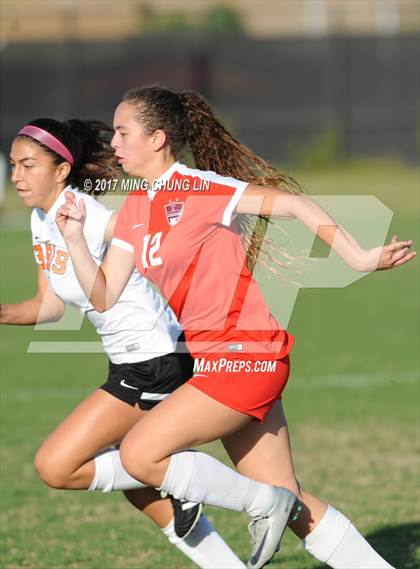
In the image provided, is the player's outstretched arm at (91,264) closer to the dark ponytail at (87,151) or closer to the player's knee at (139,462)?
the dark ponytail at (87,151)

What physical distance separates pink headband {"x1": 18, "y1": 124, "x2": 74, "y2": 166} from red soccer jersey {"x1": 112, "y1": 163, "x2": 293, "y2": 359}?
1.83 feet

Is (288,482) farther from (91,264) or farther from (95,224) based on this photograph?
(95,224)

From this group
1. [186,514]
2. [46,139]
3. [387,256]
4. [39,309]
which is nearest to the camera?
[387,256]

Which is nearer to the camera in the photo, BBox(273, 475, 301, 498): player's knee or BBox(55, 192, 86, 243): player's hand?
BBox(55, 192, 86, 243): player's hand

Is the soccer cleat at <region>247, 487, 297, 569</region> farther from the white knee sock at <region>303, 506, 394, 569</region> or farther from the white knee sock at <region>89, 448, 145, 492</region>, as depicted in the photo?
the white knee sock at <region>89, 448, 145, 492</region>

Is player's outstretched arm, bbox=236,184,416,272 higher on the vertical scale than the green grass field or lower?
higher

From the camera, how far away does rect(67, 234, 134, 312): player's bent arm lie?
4.35 m

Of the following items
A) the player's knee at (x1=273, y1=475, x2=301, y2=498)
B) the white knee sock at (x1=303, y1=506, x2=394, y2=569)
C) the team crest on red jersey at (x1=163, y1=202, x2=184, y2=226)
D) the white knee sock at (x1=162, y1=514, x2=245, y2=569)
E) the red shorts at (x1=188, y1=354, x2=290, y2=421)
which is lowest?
the white knee sock at (x1=162, y1=514, x2=245, y2=569)

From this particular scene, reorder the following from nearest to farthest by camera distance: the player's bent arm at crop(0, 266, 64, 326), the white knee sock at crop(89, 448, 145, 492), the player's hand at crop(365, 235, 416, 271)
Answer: the player's hand at crop(365, 235, 416, 271) < the white knee sock at crop(89, 448, 145, 492) < the player's bent arm at crop(0, 266, 64, 326)

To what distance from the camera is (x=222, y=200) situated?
425 centimetres

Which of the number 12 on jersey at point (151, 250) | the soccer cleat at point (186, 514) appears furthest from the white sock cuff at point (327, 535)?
the number 12 on jersey at point (151, 250)

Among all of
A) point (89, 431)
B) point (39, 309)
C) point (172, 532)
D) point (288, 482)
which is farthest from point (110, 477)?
point (39, 309)

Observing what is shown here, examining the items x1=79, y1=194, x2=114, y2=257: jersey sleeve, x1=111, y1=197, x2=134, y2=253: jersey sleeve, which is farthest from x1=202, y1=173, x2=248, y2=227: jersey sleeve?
x1=79, y1=194, x2=114, y2=257: jersey sleeve
